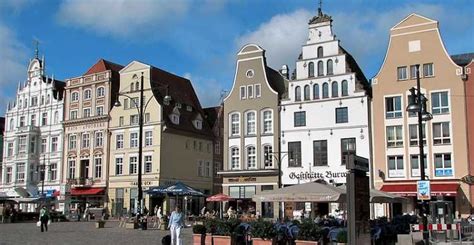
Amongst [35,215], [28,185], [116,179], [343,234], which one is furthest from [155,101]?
[343,234]

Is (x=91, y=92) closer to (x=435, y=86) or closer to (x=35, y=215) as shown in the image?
(x=35, y=215)

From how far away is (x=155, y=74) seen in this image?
5916 cm

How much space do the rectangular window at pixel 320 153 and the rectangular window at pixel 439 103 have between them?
336 inches

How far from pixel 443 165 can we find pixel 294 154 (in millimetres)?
11497

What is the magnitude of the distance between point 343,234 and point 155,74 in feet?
151

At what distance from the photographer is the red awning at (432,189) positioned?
39.0m

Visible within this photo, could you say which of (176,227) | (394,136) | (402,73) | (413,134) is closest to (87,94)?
(394,136)

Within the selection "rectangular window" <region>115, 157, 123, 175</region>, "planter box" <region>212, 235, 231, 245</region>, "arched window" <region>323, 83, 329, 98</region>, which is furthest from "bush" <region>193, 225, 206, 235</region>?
"rectangular window" <region>115, 157, 123, 175</region>

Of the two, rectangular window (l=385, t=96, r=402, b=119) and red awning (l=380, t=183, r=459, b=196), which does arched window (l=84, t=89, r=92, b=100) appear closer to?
rectangular window (l=385, t=96, r=402, b=119)

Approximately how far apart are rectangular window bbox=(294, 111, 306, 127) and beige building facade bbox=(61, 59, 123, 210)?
21.7 m

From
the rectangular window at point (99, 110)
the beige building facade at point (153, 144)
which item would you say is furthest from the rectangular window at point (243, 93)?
the rectangular window at point (99, 110)

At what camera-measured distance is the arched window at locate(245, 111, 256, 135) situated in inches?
1929

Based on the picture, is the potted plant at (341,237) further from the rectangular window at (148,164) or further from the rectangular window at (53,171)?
the rectangular window at (53,171)

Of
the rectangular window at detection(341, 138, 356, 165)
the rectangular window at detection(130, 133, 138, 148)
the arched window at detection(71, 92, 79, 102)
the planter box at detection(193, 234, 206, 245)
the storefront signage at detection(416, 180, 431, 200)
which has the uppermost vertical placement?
the arched window at detection(71, 92, 79, 102)
